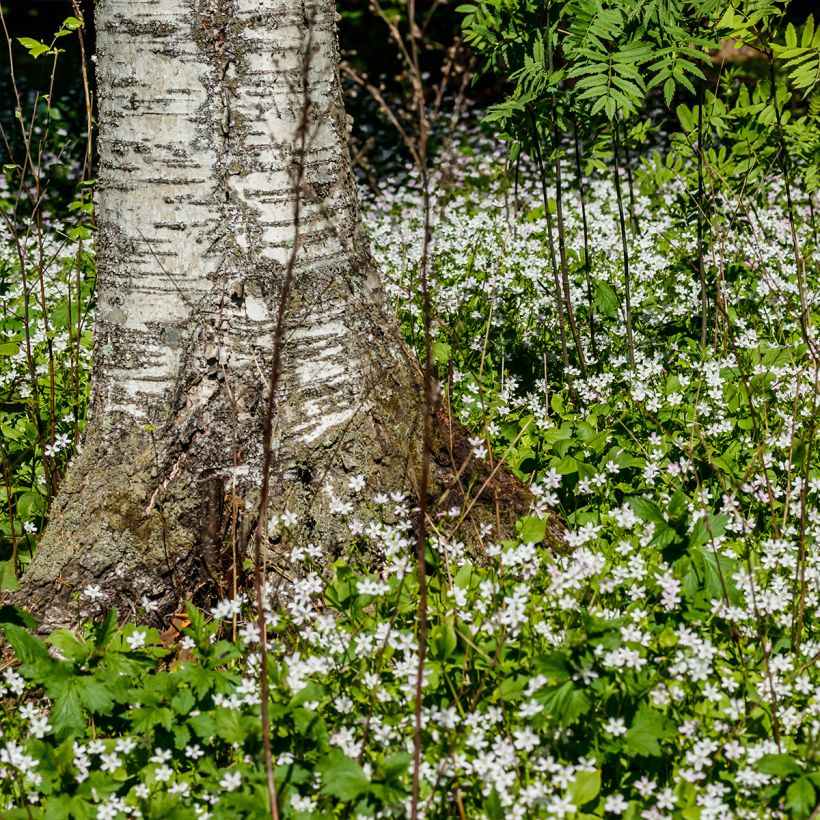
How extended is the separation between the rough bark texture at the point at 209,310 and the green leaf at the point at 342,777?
987mm

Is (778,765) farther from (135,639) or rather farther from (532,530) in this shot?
(135,639)

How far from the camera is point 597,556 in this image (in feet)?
8.16

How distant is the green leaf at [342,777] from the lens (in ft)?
6.68

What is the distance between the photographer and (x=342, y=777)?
2072 millimetres

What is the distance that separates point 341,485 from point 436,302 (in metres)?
1.78

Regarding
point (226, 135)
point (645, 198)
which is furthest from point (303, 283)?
point (645, 198)

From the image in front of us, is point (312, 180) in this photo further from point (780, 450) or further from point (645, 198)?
point (645, 198)

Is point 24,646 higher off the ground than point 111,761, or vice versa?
point 24,646

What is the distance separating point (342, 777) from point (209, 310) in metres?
1.55

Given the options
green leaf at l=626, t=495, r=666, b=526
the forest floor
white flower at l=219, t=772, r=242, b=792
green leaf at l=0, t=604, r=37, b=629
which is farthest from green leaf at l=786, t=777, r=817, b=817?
green leaf at l=0, t=604, r=37, b=629

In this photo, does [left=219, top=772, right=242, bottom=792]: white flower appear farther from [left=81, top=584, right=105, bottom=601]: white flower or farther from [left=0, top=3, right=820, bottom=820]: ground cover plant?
[left=81, top=584, right=105, bottom=601]: white flower

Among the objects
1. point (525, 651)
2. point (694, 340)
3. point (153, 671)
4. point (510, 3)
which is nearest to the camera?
point (525, 651)

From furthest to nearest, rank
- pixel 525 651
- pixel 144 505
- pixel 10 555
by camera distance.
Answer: pixel 10 555, pixel 144 505, pixel 525 651

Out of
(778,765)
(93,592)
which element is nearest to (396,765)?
(778,765)
